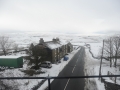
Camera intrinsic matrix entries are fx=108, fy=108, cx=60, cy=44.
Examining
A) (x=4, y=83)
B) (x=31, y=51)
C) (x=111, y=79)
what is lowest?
(x=111, y=79)

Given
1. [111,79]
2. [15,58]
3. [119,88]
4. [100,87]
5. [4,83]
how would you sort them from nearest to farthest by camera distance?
[4,83]
[119,88]
[100,87]
[111,79]
[15,58]

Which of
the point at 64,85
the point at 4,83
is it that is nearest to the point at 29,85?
the point at 4,83

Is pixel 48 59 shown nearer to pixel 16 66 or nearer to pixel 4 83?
pixel 16 66

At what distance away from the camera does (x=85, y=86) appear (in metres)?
17.7

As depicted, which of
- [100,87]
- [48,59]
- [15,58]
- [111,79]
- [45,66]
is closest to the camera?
[100,87]

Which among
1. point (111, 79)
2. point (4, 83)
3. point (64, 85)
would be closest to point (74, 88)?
point (64, 85)

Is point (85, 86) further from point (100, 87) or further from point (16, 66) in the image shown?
point (16, 66)

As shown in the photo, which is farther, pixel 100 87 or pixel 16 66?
pixel 16 66

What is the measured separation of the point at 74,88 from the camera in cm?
1675

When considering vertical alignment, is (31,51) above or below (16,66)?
above

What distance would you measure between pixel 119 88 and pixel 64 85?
845 centimetres

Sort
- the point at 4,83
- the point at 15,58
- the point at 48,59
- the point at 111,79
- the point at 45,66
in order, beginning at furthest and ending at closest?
the point at 48,59
the point at 45,66
the point at 15,58
the point at 111,79
the point at 4,83

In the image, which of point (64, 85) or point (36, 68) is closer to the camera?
point (64, 85)

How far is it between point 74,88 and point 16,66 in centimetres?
1565
